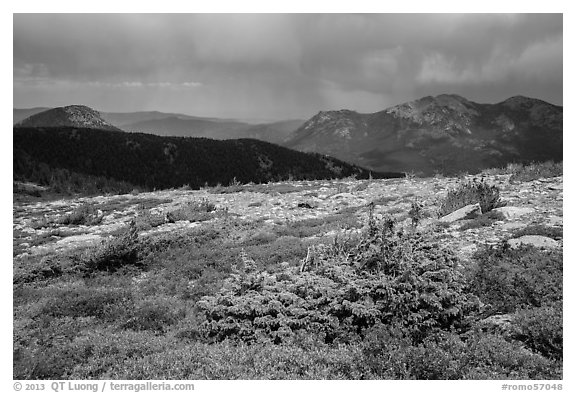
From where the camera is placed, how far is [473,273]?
8.51m

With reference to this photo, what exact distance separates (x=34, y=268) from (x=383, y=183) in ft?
61.1

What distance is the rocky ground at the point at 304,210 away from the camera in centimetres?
1141

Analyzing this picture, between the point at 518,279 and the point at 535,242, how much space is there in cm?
215

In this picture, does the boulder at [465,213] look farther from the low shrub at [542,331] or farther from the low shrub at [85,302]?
the low shrub at [85,302]

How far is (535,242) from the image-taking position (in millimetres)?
9609

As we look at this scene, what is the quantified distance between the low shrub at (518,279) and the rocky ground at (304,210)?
89 centimetres

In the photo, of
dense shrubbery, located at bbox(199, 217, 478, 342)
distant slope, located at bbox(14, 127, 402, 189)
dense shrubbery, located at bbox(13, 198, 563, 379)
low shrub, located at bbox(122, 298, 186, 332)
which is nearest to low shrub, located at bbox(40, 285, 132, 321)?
dense shrubbery, located at bbox(13, 198, 563, 379)

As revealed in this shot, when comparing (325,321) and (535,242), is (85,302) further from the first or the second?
(535,242)

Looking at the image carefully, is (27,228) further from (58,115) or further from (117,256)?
(58,115)

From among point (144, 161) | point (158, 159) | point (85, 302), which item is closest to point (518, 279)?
point (85, 302)

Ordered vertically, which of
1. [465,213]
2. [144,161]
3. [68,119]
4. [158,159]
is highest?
[68,119]

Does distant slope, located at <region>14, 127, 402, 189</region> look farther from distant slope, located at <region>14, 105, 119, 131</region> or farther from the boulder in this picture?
distant slope, located at <region>14, 105, 119, 131</region>

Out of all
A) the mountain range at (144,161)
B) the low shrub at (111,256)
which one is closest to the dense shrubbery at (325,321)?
the low shrub at (111,256)
